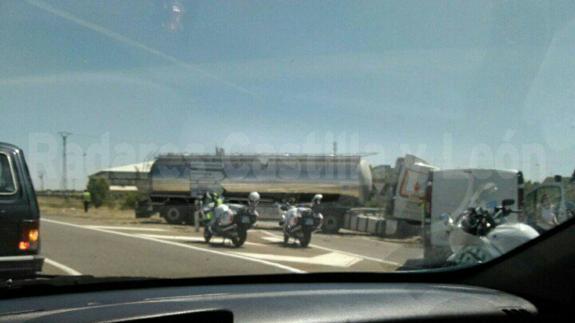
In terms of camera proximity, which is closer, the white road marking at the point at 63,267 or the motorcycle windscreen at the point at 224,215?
the white road marking at the point at 63,267

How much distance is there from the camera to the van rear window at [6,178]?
183 inches

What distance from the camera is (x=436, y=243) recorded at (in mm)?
6766

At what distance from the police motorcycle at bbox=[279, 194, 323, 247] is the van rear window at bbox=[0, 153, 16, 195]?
288 centimetres

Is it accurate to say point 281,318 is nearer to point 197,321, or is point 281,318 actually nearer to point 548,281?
point 197,321

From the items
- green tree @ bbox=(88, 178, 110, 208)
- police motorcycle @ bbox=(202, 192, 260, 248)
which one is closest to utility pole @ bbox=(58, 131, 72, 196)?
green tree @ bbox=(88, 178, 110, 208)

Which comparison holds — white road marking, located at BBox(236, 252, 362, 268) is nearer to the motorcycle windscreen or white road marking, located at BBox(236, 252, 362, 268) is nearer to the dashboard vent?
the motorcycle windscreen

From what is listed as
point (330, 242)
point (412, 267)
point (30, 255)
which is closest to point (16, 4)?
point (30, 255)

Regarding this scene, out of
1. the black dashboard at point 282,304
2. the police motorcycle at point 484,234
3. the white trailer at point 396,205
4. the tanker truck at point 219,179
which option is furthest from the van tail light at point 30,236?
the white trailer at point 396,205

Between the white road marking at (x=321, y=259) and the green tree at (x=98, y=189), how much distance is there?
1.34m

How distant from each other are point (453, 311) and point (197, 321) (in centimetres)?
139

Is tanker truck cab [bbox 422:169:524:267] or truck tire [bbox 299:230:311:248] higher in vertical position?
tanker truck cab [bbox 422:169:524:267]

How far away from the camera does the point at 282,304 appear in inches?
131

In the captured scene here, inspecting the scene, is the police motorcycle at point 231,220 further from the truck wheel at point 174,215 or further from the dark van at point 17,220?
the dark van at point 17,220

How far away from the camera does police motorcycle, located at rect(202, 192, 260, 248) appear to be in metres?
6.54
